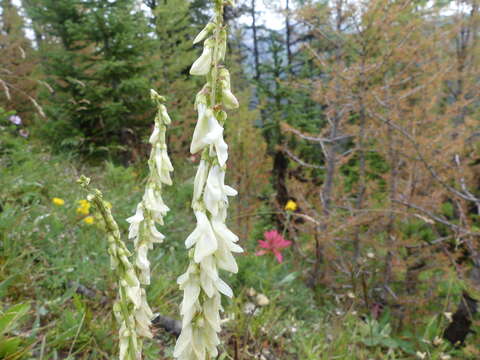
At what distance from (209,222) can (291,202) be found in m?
4.46

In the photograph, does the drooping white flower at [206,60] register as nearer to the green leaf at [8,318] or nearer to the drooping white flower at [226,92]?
the drooping white flower at [226,92]

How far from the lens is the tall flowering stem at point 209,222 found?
762 mm

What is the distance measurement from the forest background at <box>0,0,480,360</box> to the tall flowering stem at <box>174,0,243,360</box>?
31.1 inches

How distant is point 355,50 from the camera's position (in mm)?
3934

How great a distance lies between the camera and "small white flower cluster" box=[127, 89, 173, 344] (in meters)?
1.06

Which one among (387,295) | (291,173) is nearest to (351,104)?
(387,295)

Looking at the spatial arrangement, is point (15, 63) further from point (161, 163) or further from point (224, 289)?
point (224, 289)

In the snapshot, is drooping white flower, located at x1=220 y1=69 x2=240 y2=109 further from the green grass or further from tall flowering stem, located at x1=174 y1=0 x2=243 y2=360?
the green grass

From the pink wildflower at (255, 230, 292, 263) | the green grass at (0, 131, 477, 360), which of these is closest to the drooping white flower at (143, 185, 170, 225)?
the green grass at (0, 131, 477, 360)

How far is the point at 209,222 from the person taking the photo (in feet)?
2.57

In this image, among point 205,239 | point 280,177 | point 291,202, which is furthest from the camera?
point 280,177

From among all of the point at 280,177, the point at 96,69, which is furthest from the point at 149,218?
the point at 96,69

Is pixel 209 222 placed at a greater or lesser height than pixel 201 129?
lesser

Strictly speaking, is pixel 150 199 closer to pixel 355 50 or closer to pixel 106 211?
pixel 106 211
